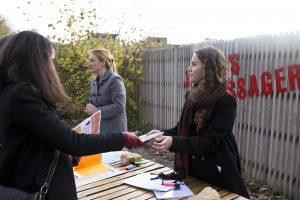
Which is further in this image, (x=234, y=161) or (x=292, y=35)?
(x=292, y=35)

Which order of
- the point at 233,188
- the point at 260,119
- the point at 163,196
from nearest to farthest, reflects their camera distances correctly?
the point at 163,196 → the point at 233,188 → the point at 260,119

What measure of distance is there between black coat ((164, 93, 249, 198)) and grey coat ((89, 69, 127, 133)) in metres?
1.80

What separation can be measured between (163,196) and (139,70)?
6.02 m

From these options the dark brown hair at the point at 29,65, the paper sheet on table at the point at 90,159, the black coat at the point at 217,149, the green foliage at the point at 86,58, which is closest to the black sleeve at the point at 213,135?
the black coat at the point at 217,149

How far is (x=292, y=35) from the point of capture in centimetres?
392

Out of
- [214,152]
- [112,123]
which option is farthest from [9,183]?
[112,123]

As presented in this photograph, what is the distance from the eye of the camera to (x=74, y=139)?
56.1 inches

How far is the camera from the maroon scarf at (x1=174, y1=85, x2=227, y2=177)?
2.11 meters

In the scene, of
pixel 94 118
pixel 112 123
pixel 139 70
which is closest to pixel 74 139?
pixel 94 118

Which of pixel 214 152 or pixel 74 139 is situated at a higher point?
pixel 74 139

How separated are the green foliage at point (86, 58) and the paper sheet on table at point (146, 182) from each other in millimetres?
5514

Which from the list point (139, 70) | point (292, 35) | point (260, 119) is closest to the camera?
point (292, 35)

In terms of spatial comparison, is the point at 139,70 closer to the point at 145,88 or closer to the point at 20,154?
the point at 145,88

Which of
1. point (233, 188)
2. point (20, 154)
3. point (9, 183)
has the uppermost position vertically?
point (20, 154)
